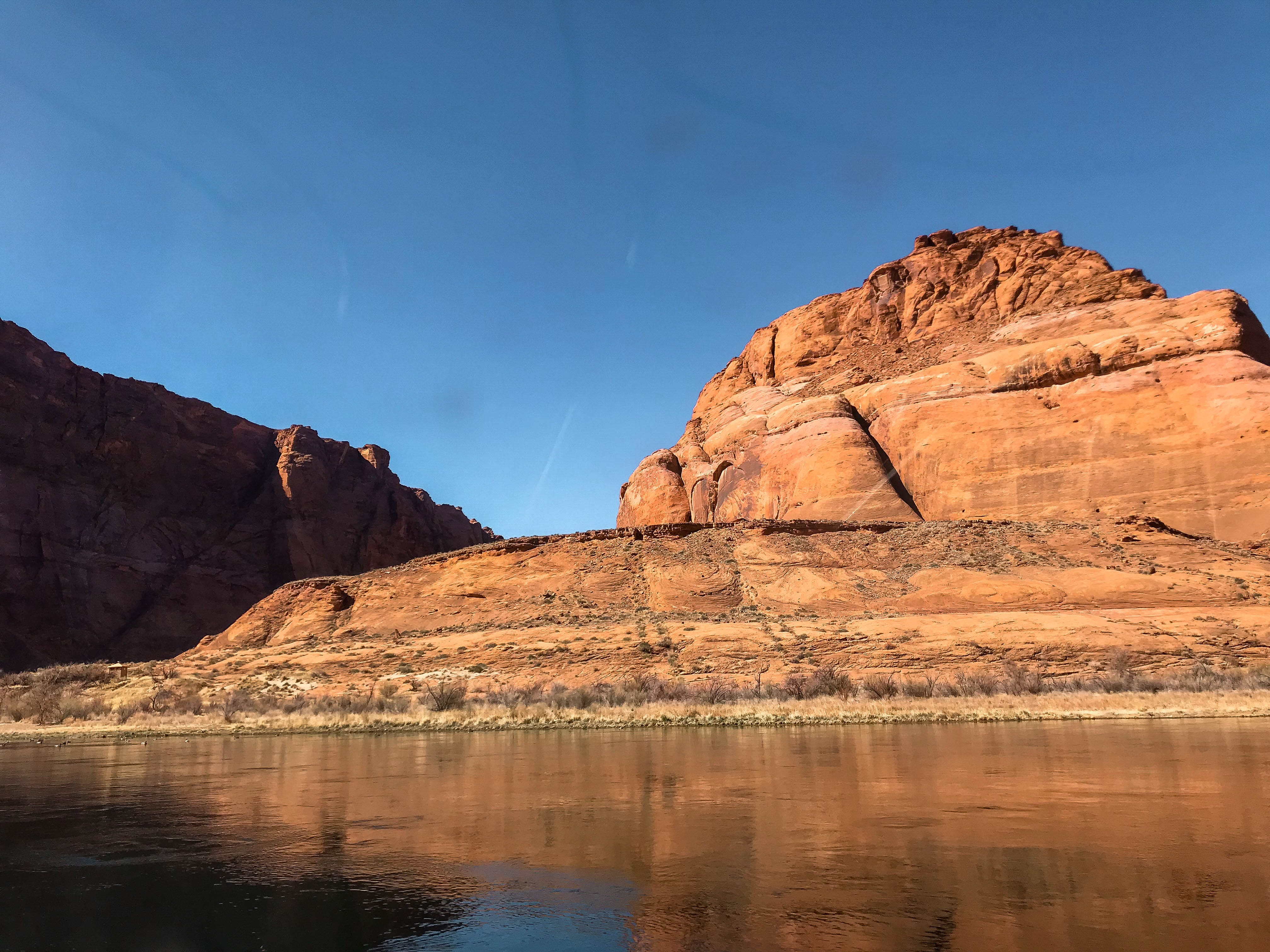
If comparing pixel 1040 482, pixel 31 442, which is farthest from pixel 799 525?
pixel 31 442

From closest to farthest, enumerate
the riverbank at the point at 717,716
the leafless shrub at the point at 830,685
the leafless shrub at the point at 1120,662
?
the riverbank at the point at 717,716 → the leafless shrub at the point at 830,685 → the leafless shrub at the point at 1120,662

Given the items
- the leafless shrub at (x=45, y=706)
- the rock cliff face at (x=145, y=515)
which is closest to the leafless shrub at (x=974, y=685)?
the leafless shrub at (x=45, y=706)

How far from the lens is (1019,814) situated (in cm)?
808

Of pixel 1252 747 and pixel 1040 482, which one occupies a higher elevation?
pixel 1040 482

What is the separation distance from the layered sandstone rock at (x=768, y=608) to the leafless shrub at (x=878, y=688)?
205 centimetres

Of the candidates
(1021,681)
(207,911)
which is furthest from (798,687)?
(207,911)

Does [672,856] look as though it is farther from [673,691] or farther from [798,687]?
[673,691]

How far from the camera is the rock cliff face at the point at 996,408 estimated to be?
4834cm

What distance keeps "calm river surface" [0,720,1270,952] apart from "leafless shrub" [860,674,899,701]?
10.9 m

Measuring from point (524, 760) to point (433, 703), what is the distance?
47.3 ft

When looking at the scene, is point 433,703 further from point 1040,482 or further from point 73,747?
point 1040,482

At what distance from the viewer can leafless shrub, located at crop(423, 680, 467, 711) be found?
87.5 ft

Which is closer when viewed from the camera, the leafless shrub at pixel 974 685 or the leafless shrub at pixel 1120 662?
the leafless shrub at pixel 974 685

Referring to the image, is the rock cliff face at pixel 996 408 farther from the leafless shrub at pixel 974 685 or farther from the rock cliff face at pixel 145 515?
the rock cliff face at pixel 145 515
